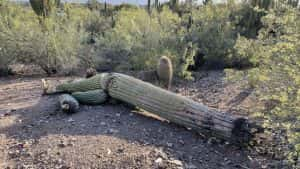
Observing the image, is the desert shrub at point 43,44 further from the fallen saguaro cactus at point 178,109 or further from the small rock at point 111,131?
the small rock at point 111,131

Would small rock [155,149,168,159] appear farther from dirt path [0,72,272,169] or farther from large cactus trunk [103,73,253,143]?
large cactus trunk [103,73,253,143]

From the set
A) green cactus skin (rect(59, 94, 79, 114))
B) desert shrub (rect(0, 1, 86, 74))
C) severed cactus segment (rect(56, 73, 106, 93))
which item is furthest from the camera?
desert shrub (rect(0, 1, 86, 74))

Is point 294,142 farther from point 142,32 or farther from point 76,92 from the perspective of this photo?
point 142,32

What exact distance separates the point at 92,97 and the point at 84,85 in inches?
20.1

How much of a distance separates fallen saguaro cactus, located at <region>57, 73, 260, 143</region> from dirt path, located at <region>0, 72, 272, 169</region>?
0.49 ft

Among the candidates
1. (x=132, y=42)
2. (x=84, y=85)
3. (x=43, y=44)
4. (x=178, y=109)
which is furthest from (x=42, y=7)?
(x=178, y=109)

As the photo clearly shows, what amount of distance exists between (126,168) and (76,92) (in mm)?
2535

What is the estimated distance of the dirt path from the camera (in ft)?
13.4

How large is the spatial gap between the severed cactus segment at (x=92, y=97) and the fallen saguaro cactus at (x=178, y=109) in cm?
10

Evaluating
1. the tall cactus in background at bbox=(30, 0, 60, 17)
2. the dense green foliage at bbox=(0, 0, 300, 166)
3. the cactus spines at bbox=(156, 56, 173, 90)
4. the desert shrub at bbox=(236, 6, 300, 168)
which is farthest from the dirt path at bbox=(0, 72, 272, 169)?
the tall cactus in background at bbox=(30, 0, 60, 17)

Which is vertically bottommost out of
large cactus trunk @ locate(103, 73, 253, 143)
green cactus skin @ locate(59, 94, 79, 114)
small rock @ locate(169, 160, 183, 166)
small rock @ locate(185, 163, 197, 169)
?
small rock @ locate(185, 163, 197, 169)

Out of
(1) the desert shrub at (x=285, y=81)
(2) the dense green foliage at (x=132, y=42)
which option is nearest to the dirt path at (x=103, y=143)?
(1) the desert shrub at (x=285, y=81)

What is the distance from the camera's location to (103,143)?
4426 millimetres

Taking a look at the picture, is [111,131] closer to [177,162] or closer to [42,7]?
→ [177,162]
